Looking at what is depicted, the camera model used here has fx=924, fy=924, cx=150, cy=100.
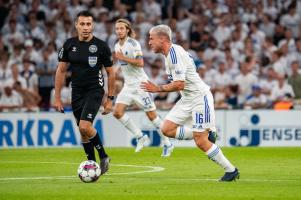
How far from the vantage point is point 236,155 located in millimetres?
20484

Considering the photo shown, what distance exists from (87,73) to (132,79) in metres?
5.79

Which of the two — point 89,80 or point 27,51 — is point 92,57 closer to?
point 89,80

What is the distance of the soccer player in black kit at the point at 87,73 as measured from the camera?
14867 millimetres

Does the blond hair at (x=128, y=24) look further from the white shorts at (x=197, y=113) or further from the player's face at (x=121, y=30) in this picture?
the white shorts at (x=197, y=113)

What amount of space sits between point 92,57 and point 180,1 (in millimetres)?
16539

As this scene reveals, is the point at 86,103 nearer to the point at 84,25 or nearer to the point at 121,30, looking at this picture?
the point at 84,25

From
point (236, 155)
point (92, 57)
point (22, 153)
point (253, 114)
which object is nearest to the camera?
point (92, 57)

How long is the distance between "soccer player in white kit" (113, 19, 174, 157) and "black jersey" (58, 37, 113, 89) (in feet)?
15.8

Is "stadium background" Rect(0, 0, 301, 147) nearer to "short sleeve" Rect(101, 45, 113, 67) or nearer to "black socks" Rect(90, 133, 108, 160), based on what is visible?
"black socks" Rect(90, 133, 108, 160)

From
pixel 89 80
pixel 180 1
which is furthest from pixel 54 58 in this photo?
pixel 89 80

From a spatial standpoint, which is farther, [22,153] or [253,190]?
[22,153]

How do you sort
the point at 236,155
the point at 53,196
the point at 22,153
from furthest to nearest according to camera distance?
the point at 22,153 → the point at 236,155 → the point at 53,196

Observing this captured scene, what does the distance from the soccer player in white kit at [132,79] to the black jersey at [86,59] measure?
4813 millimetres

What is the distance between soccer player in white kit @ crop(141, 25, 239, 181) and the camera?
532 inches
